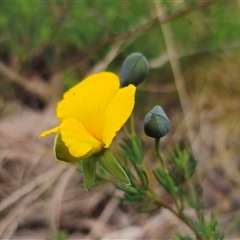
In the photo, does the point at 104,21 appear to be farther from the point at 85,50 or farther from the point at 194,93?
the point at 194,93

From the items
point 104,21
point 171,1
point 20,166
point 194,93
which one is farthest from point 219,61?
point 20,166

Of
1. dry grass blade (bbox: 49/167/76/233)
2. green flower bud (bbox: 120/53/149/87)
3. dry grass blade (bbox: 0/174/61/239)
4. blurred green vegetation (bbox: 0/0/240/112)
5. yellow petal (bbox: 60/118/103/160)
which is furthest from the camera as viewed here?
blurred green vegetation (bbox: 0/0/240/112)

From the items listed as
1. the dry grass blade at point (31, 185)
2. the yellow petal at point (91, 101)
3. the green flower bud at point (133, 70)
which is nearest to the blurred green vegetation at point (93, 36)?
the dry grass blade at point (31, 185)

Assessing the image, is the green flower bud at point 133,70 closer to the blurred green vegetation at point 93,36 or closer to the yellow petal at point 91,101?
the yellow petal at point 91,101

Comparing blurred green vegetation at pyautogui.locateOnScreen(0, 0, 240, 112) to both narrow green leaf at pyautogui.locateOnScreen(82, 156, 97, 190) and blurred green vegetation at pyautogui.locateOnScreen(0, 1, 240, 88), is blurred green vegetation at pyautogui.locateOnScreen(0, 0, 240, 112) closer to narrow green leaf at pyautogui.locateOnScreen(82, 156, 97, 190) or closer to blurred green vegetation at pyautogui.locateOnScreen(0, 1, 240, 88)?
blurred green vegetation at pyautogui.locateOnScreen(0, 1, 240, 88)

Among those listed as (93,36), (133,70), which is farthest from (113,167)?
(93,36)

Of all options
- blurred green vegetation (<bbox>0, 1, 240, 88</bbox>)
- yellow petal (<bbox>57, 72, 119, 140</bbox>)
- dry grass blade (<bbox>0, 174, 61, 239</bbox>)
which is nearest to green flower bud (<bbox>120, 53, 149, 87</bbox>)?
yellow petal (<bbox>57, 72, 119, 140</bbox>)
